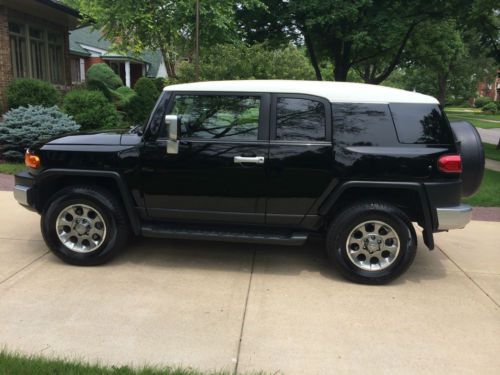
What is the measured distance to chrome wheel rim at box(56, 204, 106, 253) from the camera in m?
4.55

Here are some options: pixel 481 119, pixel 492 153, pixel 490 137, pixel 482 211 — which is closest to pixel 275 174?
pixel 482 211

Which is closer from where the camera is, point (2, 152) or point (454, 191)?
point (454, 191)

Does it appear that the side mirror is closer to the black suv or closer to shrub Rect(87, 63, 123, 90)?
the black suv

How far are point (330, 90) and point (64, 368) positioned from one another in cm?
309

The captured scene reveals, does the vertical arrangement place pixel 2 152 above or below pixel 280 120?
below

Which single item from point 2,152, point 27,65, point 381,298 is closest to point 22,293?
point 381,298

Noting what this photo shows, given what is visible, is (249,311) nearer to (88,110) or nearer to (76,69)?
(88,110)

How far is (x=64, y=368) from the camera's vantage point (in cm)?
286

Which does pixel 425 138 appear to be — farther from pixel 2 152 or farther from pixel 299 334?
pixel 2 152

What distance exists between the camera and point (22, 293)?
3961 mm

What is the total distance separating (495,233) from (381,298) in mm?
2909

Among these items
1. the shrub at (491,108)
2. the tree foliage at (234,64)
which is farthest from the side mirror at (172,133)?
the shrub at (491,108)

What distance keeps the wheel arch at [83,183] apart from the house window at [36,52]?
10836 millimetres

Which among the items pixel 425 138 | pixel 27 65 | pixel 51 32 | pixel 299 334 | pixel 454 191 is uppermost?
pixel 51 32
